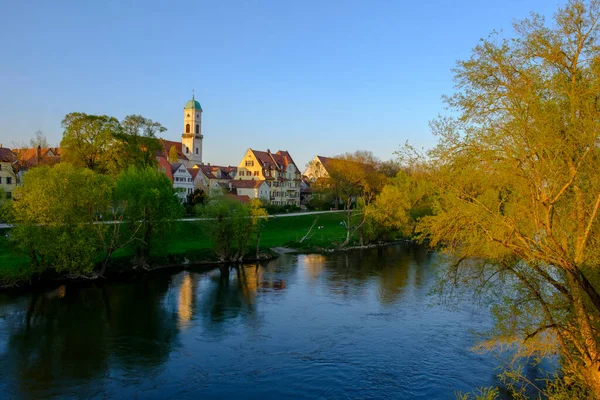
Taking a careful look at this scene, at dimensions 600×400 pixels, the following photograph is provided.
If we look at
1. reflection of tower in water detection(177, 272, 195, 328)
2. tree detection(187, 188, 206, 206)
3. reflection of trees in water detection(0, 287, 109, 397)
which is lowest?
reflection of trees in water detection(0, 287, 109, 397)

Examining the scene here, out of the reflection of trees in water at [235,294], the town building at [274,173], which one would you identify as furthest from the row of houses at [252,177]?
the reflection of trees in water at [235,294]

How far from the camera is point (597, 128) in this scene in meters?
10.3

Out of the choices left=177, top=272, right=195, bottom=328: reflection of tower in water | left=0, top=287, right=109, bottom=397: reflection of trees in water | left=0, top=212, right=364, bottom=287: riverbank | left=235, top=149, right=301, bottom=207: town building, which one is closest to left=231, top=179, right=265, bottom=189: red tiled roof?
left=235, top=149, right=301, bottom=207: town building

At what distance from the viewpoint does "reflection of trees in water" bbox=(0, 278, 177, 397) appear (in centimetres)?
1738

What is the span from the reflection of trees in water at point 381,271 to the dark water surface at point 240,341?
316 millimetres

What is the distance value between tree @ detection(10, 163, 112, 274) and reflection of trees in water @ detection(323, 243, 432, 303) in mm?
17759

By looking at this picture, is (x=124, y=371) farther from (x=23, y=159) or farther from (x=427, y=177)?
(x=23, y=159)

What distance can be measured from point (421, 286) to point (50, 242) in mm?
25429

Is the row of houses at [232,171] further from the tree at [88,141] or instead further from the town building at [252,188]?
the tree at [88,141]

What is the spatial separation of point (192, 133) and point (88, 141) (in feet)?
163

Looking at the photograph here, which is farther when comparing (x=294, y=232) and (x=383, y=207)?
(x=294, y=232)

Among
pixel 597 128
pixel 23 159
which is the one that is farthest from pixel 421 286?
pixel 23 159

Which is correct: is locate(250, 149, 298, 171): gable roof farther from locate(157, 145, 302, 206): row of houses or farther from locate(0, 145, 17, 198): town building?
locate(0, 145, 17, 198): town building

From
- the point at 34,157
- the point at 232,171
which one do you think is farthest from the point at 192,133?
the point at 34,157
